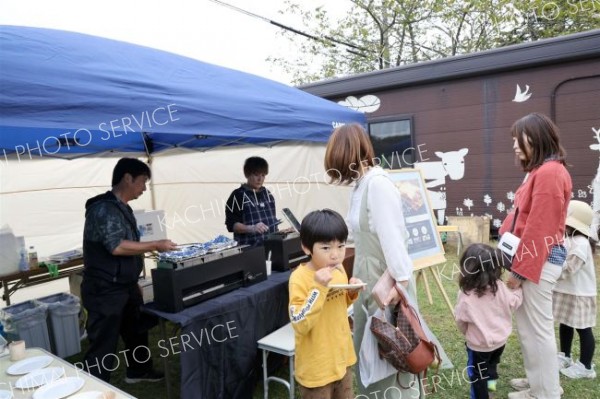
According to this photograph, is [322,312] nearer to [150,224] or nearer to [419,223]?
[419,223]

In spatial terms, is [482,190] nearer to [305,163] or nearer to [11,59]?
[305,163]

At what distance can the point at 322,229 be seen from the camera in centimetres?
154

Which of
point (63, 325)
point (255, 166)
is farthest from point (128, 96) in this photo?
point (63, 325)

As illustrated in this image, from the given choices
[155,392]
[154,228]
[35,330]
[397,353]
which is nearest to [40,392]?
[397,353]

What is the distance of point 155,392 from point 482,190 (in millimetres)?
5449

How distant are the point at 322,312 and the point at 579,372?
2073 mm

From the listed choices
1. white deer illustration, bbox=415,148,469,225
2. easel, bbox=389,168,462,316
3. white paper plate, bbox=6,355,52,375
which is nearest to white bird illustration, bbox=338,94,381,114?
white deer illustration, bbox=415,148,469,225

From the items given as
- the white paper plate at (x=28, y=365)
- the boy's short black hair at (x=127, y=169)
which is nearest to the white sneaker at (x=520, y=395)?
the white paper plate at (x=28, y=365)

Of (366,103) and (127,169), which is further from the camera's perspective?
(366,103)

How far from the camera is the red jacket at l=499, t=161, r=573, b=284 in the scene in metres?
1.88

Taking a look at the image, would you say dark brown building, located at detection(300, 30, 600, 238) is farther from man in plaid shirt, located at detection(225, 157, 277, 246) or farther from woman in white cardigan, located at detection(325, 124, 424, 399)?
woman in white cardigan, located at detection(325, 124, 424, 399)

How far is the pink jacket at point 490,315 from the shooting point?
6.66 feet

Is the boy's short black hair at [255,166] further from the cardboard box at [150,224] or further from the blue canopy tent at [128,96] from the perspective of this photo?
the cardboard box at [150,224]

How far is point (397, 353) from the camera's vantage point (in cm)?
162
